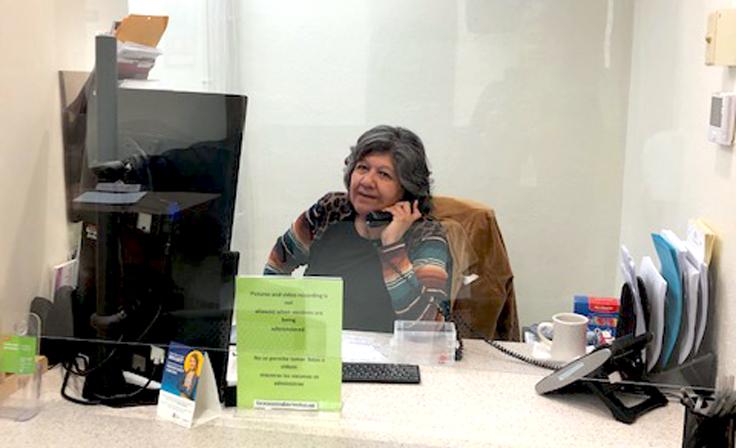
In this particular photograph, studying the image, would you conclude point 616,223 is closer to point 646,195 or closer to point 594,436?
point 646,195

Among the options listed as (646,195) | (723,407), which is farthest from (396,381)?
(646,195)

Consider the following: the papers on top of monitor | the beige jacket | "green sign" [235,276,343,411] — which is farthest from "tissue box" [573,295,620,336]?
the papers on top of monitor

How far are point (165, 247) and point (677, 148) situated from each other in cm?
125

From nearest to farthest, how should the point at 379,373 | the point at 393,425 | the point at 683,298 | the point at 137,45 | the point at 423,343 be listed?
the point at 393,425 < the point at 683,298 < the point at 379,373 < the point at 423,343 < the point at 137,45

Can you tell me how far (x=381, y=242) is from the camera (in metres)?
2.08

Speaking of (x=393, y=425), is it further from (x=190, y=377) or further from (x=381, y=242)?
(x=381, y=242)

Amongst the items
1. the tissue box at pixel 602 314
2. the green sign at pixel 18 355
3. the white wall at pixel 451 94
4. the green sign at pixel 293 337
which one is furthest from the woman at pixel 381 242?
the green sign at pixel 18 355

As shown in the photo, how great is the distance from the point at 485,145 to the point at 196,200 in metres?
1.13

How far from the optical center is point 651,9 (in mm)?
2117

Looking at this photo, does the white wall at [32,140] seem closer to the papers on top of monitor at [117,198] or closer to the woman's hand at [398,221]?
the papers on top of monitor at [117,198]

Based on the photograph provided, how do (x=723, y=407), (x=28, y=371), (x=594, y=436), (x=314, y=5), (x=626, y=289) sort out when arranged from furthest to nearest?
(x=314, y=5) < (x=626, y=289) < (x=28, y=371) < (x=594, y=436) < (x=723, y=407)

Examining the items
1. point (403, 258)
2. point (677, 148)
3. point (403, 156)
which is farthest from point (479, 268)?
point (677, 148)

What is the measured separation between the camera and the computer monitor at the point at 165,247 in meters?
1.53

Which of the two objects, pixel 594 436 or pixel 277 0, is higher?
pixel 277 0
